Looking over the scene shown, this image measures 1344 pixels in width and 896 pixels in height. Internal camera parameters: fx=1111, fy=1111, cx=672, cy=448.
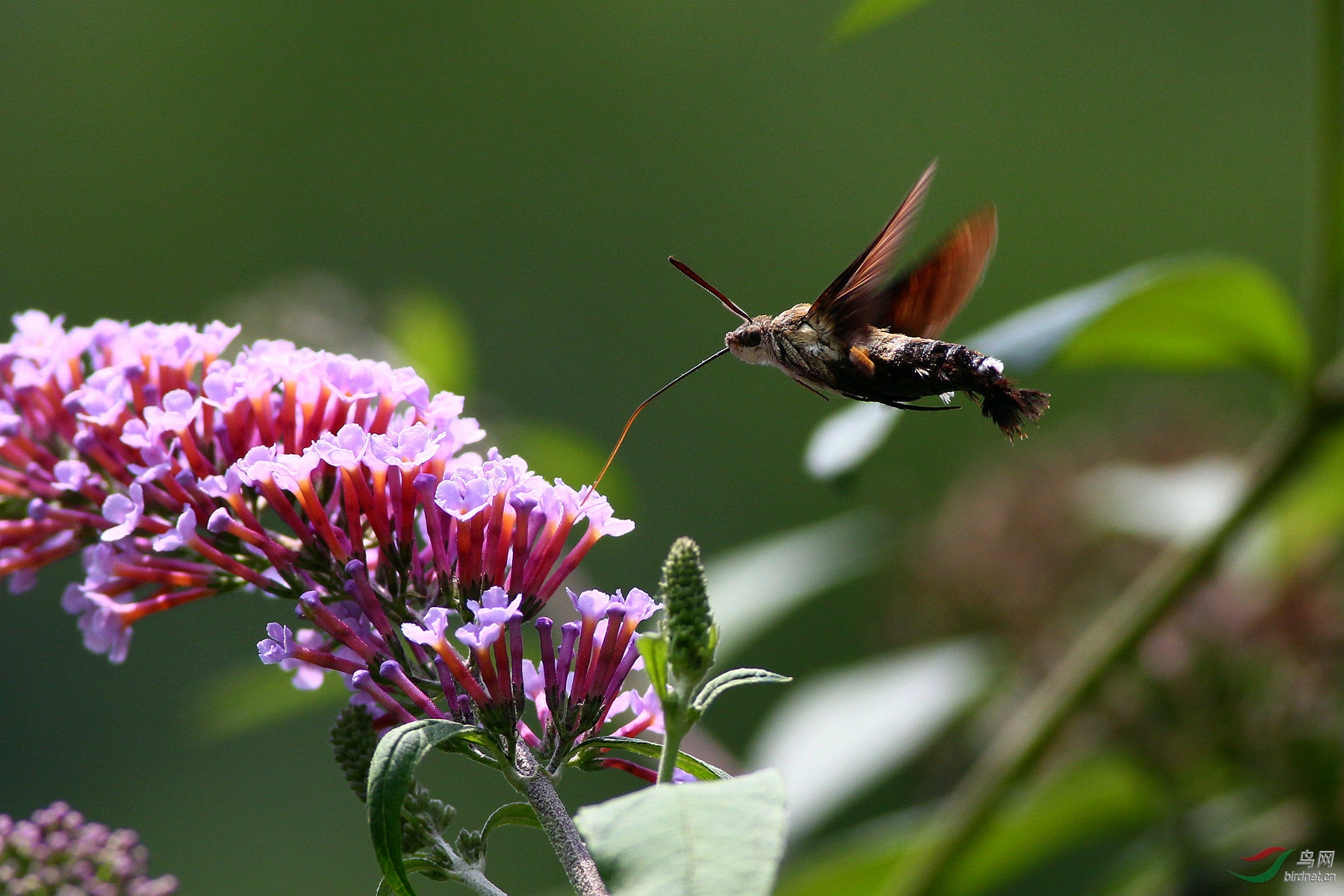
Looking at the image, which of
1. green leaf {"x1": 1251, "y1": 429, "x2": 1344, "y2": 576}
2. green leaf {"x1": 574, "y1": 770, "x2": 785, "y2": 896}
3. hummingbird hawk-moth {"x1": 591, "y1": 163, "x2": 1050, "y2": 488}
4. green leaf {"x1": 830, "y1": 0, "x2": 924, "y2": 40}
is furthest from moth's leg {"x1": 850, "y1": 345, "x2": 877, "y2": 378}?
green leaf {"x1": 1251, "y1": 429, "x2": 1344, "y2": 576}

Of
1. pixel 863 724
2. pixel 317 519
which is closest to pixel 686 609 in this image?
pixel 317 519

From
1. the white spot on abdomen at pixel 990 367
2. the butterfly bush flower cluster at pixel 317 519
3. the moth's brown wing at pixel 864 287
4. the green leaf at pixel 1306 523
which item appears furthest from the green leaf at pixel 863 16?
the green leaf at pixel 1306 523

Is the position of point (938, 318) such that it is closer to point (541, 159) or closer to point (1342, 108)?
point (1342, 108)

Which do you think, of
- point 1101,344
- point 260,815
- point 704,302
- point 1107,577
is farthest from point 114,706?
point 1101,344

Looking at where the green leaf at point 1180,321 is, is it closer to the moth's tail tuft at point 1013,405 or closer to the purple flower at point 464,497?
the moth's tail tuft at point 1013,405

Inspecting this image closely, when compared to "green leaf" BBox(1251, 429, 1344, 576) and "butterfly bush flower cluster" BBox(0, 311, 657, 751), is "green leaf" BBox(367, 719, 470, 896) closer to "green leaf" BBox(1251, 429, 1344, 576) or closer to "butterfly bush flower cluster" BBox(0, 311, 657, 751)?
"butterfly bush flower cluster" BBox(0, 311, 657, 751)

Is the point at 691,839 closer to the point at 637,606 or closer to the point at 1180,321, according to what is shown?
the point at 637,606
